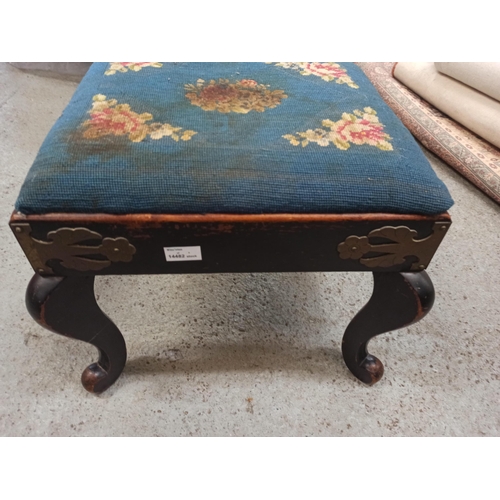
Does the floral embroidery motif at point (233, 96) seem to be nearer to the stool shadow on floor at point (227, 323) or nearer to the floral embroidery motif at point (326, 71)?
the floral embroidery motif at point (326, 71)

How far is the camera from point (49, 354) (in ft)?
2.80

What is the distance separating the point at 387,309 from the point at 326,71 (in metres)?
0.47

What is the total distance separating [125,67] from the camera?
0.76m

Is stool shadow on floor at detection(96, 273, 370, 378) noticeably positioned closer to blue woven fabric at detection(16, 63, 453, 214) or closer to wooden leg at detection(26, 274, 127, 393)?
wooden leg at detection(26, 274, 127, 393)

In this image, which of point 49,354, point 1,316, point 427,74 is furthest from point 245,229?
point 427,74

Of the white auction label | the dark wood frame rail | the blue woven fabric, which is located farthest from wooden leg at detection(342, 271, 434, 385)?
the white auction label

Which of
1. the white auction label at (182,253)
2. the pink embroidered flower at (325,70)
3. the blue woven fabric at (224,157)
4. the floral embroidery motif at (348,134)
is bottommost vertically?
the white auction label at (182,253)

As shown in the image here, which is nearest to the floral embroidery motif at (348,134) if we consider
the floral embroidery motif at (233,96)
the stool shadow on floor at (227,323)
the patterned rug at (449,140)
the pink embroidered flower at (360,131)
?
the pink embroidered flower at (360,131)

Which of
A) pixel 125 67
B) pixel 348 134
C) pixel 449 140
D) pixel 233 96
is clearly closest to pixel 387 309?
pixel 348 134

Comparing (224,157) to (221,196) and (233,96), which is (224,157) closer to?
(221,196)

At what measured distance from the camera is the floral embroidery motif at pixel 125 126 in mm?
591

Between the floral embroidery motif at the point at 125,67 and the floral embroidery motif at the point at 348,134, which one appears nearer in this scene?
the floral embroidery motif at the point at 348,134

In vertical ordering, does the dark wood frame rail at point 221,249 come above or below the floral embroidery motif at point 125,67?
below

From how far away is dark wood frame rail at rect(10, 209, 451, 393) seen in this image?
548mm
